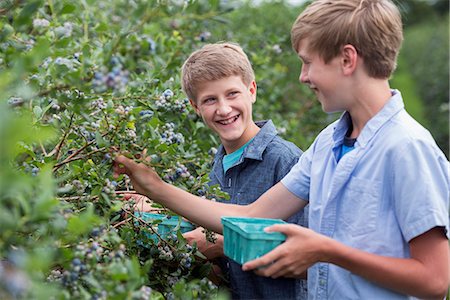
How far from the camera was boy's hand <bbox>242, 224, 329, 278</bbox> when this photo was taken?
1770 mm

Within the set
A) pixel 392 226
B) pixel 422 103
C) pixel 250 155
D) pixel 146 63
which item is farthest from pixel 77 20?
pixel 422 103

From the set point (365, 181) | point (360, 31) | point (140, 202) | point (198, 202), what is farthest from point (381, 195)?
point (140, 202)

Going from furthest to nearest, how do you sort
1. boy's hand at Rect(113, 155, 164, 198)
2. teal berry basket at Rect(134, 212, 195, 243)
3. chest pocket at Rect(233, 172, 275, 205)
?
chest pocket at Rect(233, 172, 275, 205) < teal berry basket at Rect(134, 212, 195, 243) < boy's hand at Rect(113, 155, 164, 198)

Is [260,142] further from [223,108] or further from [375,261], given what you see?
[375,261]

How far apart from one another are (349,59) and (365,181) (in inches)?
13.1

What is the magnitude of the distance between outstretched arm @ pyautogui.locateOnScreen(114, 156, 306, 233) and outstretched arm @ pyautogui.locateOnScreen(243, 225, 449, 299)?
493mm

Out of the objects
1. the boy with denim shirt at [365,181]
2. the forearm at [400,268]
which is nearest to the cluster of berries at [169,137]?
the boy with denim shirt at [365,181]

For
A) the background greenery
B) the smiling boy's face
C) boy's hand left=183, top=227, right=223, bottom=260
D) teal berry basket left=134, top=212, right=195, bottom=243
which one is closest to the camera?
the background greenery

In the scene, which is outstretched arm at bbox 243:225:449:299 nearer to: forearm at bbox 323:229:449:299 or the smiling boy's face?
forearm at bbox 323:229:449:299

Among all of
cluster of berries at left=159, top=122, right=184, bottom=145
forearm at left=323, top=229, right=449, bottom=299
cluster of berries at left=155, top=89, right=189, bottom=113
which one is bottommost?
forearm at left=323, top=229, right=449, bottom=299

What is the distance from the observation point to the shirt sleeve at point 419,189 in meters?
1.80

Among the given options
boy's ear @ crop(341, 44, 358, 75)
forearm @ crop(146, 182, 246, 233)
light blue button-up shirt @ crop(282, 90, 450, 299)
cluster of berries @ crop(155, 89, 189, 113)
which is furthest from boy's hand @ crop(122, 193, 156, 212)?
boy's ear @ crop(341, 44, 358, 75)

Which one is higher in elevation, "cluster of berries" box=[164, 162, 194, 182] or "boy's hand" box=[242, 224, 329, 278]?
"cluster of berries" box=[164, 162, 194, 182]

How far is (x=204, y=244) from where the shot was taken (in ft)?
8.09
